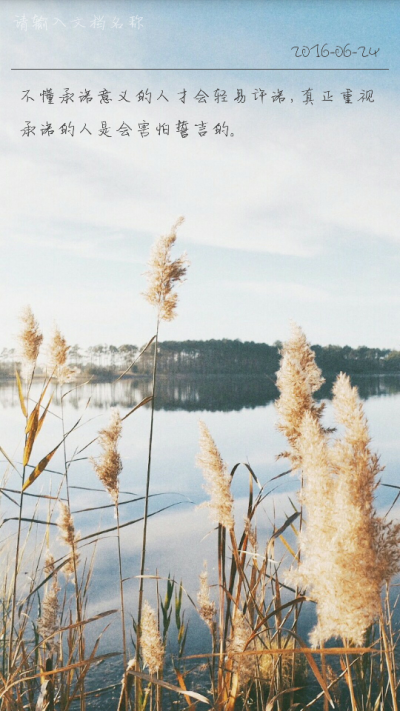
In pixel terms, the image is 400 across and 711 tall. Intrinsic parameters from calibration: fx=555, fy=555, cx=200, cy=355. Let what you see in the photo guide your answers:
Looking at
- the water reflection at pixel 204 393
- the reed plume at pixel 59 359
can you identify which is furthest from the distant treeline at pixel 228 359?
the reed plume at pixel 59 359

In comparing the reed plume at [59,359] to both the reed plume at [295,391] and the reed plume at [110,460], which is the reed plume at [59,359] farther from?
the reed plume at [295,391]

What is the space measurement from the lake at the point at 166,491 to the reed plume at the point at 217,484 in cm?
12

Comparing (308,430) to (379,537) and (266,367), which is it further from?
(266,367)

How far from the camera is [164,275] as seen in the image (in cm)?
177

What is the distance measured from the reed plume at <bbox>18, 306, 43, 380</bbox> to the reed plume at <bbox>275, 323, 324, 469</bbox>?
907mm

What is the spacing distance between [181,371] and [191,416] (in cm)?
2064

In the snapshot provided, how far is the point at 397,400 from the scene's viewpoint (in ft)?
91.8

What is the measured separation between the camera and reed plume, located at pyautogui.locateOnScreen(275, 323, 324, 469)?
1542 millimetres

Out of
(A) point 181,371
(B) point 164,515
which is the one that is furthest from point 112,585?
(A) point 181,371

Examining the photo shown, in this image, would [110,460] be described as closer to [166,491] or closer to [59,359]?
[59,359]

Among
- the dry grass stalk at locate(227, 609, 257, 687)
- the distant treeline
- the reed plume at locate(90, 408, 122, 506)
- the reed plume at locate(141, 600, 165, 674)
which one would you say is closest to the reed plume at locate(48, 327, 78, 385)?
the reed plume at locate(90, 408, 122, 506)

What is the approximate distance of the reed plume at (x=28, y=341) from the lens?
1.98 m

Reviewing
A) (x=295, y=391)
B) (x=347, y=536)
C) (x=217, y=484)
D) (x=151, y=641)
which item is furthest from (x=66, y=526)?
(x=347, y=536)

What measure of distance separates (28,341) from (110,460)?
0.57 metres
